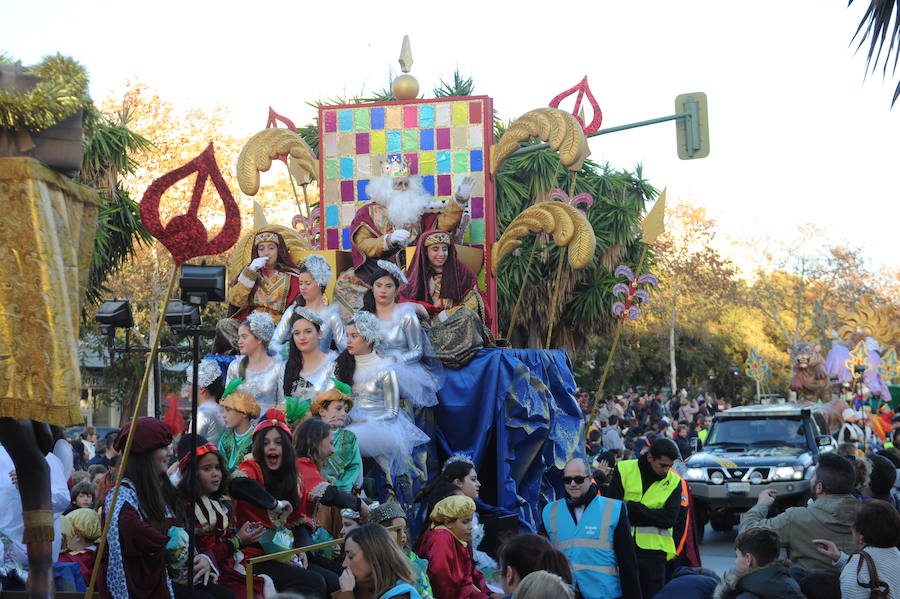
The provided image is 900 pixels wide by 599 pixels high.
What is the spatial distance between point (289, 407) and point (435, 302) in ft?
9.70

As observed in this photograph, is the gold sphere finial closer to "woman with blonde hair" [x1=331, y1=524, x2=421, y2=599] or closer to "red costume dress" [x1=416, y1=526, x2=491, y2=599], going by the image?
"red costume dress" [x1=416, y1=526, x2=491, y2=599]

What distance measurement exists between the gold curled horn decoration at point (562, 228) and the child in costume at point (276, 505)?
5.31 meters

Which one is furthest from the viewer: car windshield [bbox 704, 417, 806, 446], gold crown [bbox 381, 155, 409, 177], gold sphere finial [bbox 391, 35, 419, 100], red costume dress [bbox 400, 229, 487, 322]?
car windshield [bbox 704, 417, 806, 446]

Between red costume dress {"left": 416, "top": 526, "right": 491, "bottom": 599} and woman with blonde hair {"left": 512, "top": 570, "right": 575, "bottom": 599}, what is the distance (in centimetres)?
181

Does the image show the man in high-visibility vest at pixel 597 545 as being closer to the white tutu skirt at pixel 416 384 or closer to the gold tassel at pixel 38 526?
the gold tassel at pixel 38 526

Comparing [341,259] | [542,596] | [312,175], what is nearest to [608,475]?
[341,259]

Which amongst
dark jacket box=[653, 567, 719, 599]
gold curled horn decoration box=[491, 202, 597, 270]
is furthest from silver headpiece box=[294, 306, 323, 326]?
dark jacket box=[653, 567, 719, 599]

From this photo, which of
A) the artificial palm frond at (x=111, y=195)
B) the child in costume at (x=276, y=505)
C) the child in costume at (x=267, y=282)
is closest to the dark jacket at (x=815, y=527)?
the child in costume at (x=276, y=505)

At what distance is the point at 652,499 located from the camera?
7234mm

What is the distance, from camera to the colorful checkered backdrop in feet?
39.8

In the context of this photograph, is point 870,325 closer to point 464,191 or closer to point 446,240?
point 464,191

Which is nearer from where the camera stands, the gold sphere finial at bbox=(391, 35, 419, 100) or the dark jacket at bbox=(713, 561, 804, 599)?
the dark jacket at bbox=(713, 561, 804, 599)

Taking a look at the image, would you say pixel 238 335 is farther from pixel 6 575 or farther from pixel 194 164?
pixel 194 164

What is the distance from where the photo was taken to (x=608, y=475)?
436 inches
